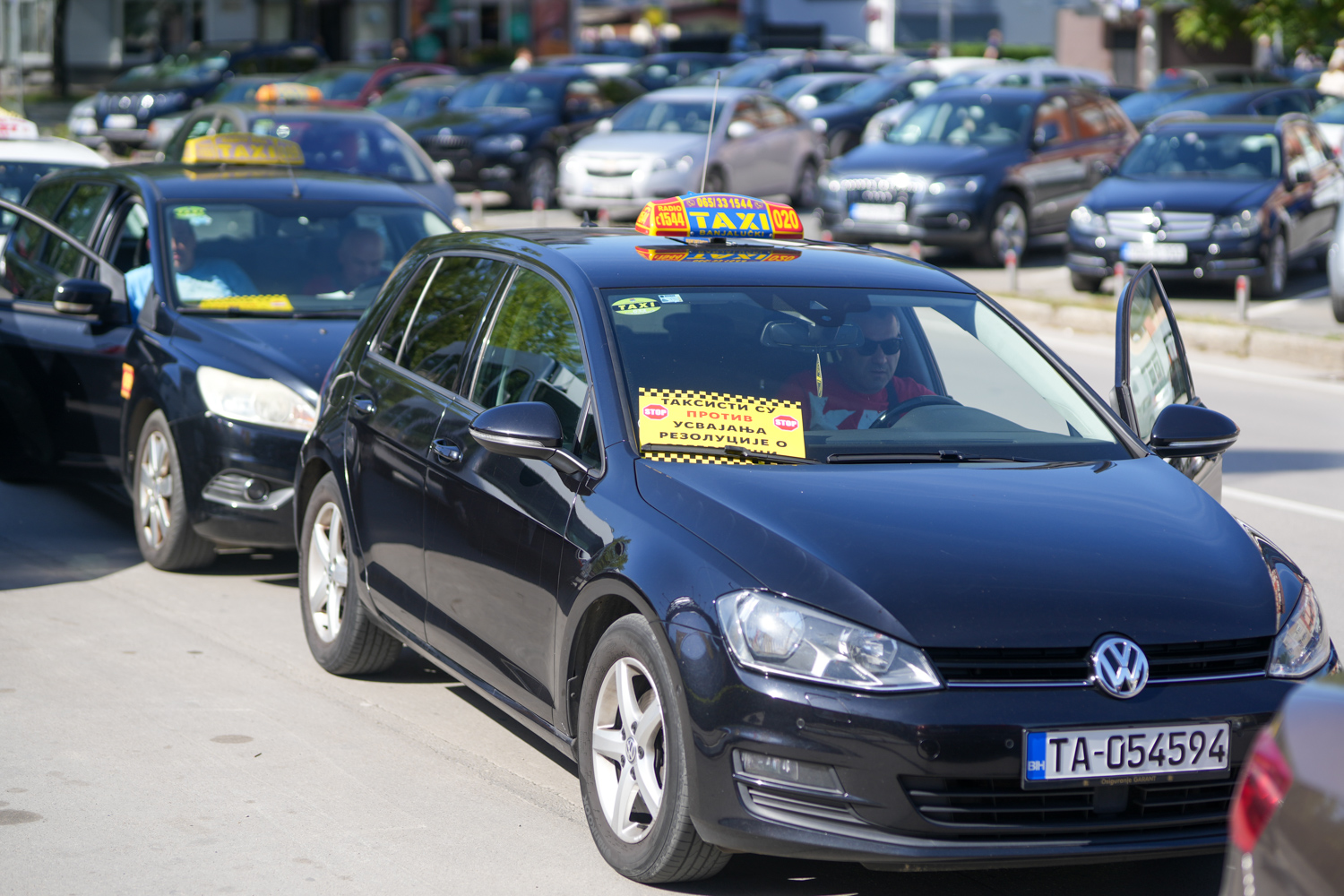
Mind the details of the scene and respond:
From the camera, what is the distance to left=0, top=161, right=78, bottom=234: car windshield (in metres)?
11.7

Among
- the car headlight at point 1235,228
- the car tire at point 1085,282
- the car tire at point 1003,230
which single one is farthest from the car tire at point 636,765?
the car tire at point 1003,230

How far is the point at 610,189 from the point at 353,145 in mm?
6239

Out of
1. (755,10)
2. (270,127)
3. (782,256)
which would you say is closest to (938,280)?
(782,256)

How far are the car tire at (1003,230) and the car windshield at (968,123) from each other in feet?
2.47

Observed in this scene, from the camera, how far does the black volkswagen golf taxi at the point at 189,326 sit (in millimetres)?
7160

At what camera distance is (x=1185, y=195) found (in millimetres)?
16172

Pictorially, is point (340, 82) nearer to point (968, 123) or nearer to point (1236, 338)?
point (968, 123)

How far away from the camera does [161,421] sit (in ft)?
24.5

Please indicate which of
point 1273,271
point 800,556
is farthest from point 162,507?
point 1273,271

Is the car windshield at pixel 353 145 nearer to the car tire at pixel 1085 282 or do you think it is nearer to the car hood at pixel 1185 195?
the car tire at pixel 1085 282

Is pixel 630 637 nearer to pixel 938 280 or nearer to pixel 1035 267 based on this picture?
pixel 938 280

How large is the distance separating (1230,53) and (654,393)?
54.1m

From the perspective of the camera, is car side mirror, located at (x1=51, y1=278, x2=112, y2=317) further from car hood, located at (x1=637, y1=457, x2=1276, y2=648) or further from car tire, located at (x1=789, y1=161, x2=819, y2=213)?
car tire, located at (x1=789, y1=161, x2=819, y2=213)

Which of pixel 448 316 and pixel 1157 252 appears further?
pixel 1157 252
